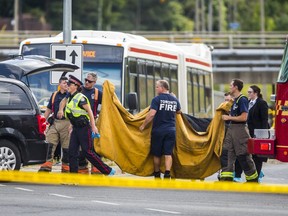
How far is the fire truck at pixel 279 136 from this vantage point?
65.0 feet

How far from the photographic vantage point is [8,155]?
19984 millimetres

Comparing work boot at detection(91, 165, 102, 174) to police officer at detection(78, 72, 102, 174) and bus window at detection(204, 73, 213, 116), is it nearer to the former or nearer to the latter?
police officer at detection(78, 72, 102, 174)

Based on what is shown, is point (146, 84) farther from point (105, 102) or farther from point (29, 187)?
point (29, 187)

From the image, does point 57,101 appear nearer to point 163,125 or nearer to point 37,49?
point 163,125

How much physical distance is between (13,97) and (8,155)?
91 cm

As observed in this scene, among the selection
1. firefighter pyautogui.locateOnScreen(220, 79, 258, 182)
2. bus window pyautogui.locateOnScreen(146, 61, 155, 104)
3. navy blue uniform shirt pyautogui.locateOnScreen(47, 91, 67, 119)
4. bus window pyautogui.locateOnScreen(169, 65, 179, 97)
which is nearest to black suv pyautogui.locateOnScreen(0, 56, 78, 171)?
navy blue uniform shirt pyautogui.locateOnScreen(47, 91, 67, 119)

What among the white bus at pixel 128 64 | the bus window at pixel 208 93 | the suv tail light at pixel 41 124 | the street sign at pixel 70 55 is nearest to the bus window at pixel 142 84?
the white bus at pixel 128 64

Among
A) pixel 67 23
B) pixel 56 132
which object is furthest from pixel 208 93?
pixel 56 132

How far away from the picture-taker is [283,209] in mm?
16469

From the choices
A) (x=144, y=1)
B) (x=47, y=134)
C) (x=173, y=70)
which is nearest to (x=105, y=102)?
(x=47, y=134)

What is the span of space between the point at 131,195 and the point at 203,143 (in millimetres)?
3499

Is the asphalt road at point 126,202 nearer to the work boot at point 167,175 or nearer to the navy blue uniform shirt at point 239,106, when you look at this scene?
the work boot at point 167,175

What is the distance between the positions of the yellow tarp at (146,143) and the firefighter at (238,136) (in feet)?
1.98

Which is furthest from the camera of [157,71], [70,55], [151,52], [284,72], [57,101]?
[157,71]
